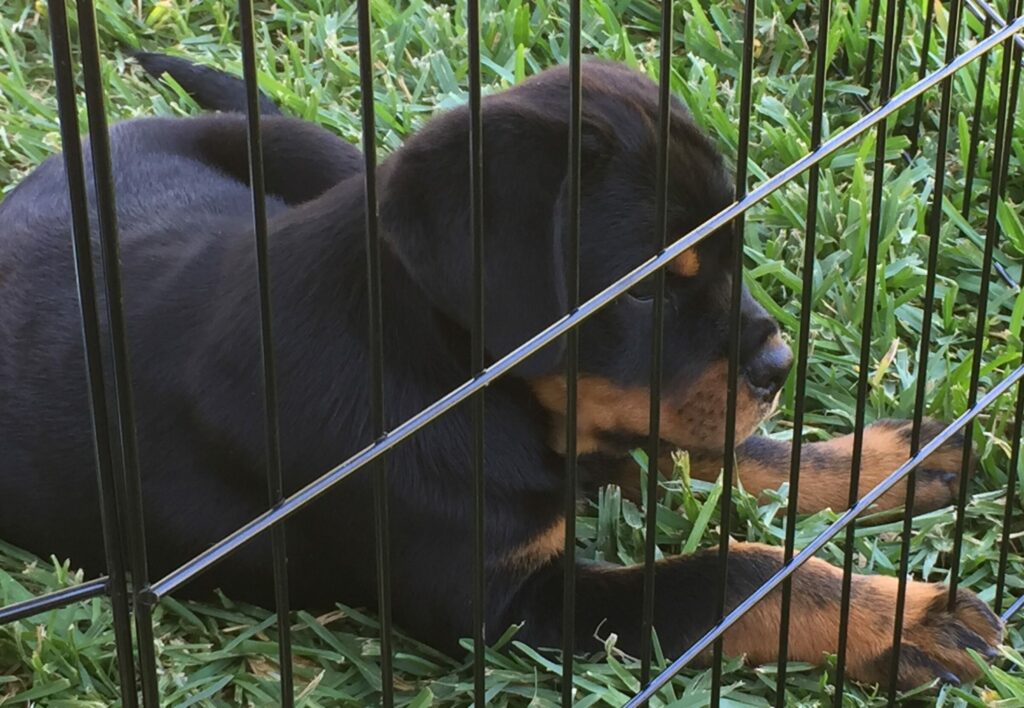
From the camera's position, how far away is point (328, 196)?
2.05m

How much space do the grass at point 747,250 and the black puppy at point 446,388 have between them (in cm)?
8

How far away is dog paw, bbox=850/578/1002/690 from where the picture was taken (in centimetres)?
202

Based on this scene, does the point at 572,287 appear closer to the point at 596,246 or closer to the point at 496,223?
the point at 496,223

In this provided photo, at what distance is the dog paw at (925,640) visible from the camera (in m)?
2.02

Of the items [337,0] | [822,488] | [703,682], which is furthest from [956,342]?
[337,0]

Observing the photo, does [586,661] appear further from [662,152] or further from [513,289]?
[662,152]

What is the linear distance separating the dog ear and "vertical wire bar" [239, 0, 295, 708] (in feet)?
2.11

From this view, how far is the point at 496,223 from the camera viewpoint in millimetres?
1794

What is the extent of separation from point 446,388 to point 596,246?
0.96 ft

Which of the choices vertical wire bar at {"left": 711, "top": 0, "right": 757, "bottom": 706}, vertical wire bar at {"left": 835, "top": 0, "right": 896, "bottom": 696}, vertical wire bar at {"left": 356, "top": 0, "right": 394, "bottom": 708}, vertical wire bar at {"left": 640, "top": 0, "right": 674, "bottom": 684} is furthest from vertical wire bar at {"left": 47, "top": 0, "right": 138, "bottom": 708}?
vertical wire bar at {"left": 835, "top": 0, "right": 896, "bottom": 696}

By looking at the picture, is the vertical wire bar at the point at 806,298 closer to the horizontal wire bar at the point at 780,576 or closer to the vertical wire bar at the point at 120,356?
the horizontal wire bar at the point at 780,576

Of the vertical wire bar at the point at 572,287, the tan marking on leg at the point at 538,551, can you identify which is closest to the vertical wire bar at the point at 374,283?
the vertical wire bar at the point at 572,287

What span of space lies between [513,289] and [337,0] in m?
2.35

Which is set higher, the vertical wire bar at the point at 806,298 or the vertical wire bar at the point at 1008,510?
the vertical wire bar at the point at 806,298
